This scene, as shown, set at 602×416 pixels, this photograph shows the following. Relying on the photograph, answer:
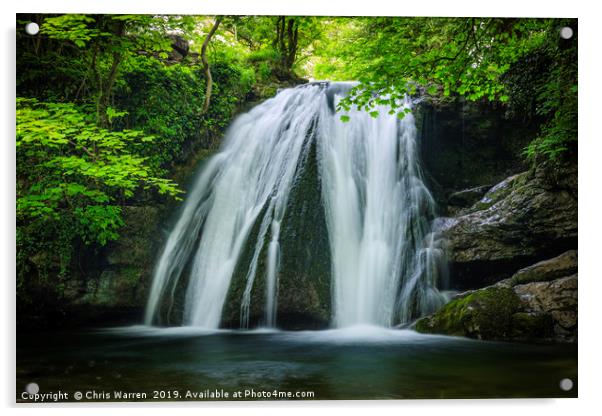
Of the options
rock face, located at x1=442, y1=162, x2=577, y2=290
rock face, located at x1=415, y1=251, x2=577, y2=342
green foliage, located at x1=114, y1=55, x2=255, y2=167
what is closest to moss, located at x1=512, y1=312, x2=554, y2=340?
rock face, located at x1=415, y1=251, x2=577, y2=342

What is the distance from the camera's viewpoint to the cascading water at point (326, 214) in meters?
4.31

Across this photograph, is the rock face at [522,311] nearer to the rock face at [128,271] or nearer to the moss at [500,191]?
the moss at [500,191]

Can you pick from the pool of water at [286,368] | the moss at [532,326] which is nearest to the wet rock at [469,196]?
the moss at [532,326]

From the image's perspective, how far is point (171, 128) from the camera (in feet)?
14.3

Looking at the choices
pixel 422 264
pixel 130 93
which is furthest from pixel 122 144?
pixel 422 264

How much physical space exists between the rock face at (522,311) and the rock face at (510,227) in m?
0.36

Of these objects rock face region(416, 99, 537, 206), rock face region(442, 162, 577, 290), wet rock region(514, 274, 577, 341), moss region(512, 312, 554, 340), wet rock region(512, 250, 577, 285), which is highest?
rock face region(416, 99, 537, 206)

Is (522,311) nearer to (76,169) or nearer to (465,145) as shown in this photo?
(465,145)

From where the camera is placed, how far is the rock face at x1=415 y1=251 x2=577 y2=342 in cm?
372

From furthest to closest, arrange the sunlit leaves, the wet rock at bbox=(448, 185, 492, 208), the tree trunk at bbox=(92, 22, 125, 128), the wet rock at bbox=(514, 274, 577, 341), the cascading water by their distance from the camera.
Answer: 1. the wet rock at bbox=(448, 185, 492, 208)
2. the cascading water
3. the tree trunk at bbox=(92, 22, 125, 128)
4. the wet rock at bbox=(514, 274, 577, 341)
5. the sunlit leaves

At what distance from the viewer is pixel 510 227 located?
4.72m

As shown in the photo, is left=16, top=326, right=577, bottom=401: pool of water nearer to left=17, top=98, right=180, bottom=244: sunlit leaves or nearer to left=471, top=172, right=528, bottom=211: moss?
left=17, top=98, right=180, bottom=244: sunlit leaves

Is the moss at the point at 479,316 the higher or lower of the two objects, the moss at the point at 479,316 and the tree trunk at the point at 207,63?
the lower

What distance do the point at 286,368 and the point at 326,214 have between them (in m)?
1.72
